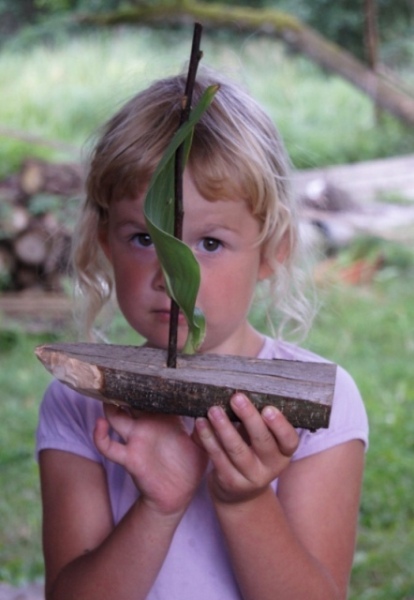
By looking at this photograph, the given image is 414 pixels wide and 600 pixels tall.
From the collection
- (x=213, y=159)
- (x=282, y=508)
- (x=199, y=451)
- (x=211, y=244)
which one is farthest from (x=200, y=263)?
(x=282, y=508)

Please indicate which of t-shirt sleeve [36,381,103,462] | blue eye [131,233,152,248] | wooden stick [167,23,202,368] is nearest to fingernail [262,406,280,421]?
wooden stick [167,23,202,368]

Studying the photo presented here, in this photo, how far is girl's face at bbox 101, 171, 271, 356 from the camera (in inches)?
55.7

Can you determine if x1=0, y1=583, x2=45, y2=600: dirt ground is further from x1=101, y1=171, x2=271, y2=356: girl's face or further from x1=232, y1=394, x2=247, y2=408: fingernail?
x1=232, y1=394, x2=247, y2=408: fingernail

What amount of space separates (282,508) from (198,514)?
15cm

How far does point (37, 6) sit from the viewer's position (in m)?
8.62

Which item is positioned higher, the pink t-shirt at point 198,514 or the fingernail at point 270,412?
the fingernail at point 270,412

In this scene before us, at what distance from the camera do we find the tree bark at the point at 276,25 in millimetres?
6637

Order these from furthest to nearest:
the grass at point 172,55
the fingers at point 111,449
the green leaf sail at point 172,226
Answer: the grass at point 172,55, the fingers at point 111,449, the green leaf sail at point 172,226

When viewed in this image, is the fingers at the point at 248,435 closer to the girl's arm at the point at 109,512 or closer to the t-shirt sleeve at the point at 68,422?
the girl's arm at the point at 109,512

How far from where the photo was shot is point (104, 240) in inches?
65.7

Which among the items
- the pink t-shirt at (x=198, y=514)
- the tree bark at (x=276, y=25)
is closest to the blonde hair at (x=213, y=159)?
the pink t-shirt at (x=198, y=514)

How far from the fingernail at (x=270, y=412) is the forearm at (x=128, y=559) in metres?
0.28

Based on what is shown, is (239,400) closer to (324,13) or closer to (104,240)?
(104,240)

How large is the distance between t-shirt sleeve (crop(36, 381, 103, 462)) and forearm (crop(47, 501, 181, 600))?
200mm
